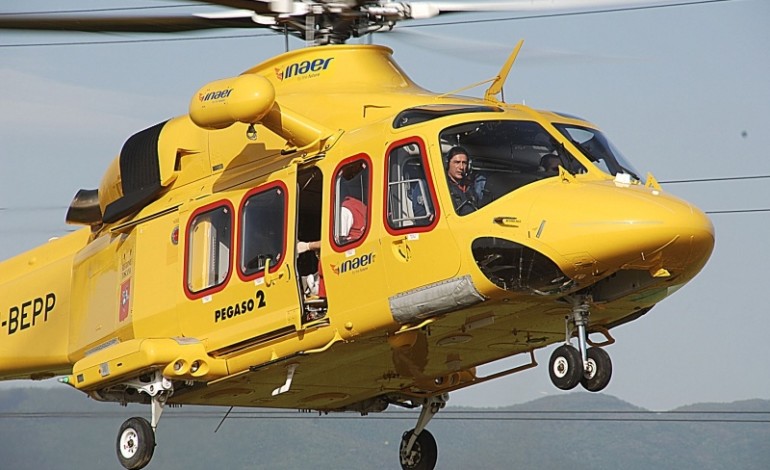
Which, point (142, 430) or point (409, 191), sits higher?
point (409, 191)

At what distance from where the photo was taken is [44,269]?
15875 mm

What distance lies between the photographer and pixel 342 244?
12.6 m

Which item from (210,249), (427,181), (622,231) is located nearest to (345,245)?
(427,181)

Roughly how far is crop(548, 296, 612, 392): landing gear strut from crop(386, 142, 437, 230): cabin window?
1.33 meters

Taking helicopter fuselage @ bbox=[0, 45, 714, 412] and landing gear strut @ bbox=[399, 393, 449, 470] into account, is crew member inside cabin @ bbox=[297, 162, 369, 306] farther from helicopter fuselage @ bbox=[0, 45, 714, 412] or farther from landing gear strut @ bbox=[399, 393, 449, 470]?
landing gear strut @ bbox=[399, 393, 449, 470]

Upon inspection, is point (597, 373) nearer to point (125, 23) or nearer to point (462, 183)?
point (462, 183)

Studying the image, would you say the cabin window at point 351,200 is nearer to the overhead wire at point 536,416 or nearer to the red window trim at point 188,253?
the red window trim at point 188,253

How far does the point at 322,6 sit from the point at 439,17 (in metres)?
0.99

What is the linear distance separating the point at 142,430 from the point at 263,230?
2.21m

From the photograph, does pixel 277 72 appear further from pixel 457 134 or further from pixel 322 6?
pixel 457 134

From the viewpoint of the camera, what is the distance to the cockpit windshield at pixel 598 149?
1253 centimetres

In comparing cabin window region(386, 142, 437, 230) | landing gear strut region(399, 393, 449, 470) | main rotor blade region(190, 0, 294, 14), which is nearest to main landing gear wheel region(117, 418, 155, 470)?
landing gear strut region(399, 393, 449, 470)

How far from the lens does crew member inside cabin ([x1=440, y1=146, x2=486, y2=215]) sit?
12.0 meters

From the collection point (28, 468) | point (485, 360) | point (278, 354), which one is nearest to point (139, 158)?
point (278, 354)
